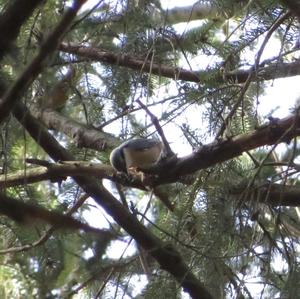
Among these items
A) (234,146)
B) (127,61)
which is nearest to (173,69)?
(127,61)

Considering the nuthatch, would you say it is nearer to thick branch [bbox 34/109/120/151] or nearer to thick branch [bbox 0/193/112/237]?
thick branch [bbox 34/109/120/151]

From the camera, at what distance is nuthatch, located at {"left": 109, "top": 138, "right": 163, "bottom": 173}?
1.00m

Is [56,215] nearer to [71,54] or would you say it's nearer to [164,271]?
[164,271]

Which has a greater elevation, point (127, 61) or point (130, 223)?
point (127, 61)

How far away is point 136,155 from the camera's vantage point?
1005mm

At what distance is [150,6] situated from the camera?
121cm

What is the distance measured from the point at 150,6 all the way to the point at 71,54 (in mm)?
278

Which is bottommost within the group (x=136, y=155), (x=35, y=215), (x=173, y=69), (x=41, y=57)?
(x=35, y=215)

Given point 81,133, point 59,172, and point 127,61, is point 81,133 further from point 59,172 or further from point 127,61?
point 59,172

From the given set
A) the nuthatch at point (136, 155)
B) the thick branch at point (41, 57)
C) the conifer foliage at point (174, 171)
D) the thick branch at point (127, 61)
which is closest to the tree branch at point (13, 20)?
the thick branch at point (41, 57)

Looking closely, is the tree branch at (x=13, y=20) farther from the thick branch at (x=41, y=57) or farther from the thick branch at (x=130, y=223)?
the thick branch at (x=130, y=223)

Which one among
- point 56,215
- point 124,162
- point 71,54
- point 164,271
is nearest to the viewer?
point 56,215

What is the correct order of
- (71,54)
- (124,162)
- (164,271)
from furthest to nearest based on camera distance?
(71,54), (164,271), (124,162)

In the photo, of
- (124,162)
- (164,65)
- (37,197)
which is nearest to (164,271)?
Result: (124,162)
